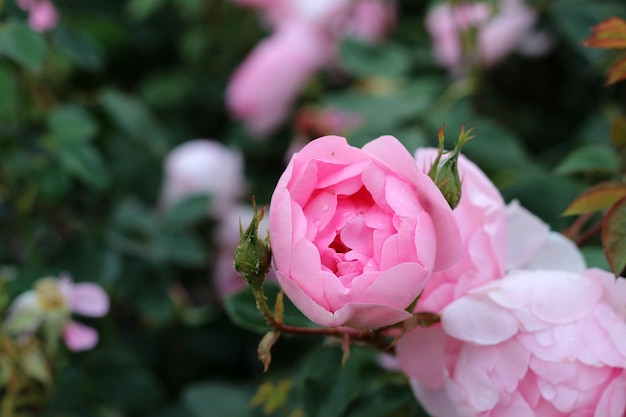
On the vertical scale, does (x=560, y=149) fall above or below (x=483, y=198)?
below

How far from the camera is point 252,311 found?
53 cm

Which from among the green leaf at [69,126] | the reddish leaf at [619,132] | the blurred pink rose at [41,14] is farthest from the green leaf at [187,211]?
the reddish leaf at [619,132]

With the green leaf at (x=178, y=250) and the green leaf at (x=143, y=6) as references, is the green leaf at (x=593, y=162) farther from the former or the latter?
the green leaf at (x=143, y=6)

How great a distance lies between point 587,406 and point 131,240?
1.86ft

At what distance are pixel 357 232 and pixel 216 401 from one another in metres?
0.42

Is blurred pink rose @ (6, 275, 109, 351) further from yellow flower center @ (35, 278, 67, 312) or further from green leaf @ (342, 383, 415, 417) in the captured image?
green leaf @ (342, 383, 415, 417)

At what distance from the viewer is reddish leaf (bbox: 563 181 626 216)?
0.47 metres

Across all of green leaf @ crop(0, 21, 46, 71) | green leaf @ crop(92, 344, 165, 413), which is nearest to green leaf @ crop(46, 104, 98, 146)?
green leaf @ crop(0, 21, 46, 71)

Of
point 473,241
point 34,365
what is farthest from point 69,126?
point 473,241

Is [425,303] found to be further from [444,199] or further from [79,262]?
[79,262]

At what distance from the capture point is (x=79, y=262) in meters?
0.80

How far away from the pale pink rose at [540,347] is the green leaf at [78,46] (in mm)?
511

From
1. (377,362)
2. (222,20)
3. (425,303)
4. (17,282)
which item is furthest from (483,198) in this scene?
(222,20)

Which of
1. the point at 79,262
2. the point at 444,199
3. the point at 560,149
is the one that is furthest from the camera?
the point at 560,149
